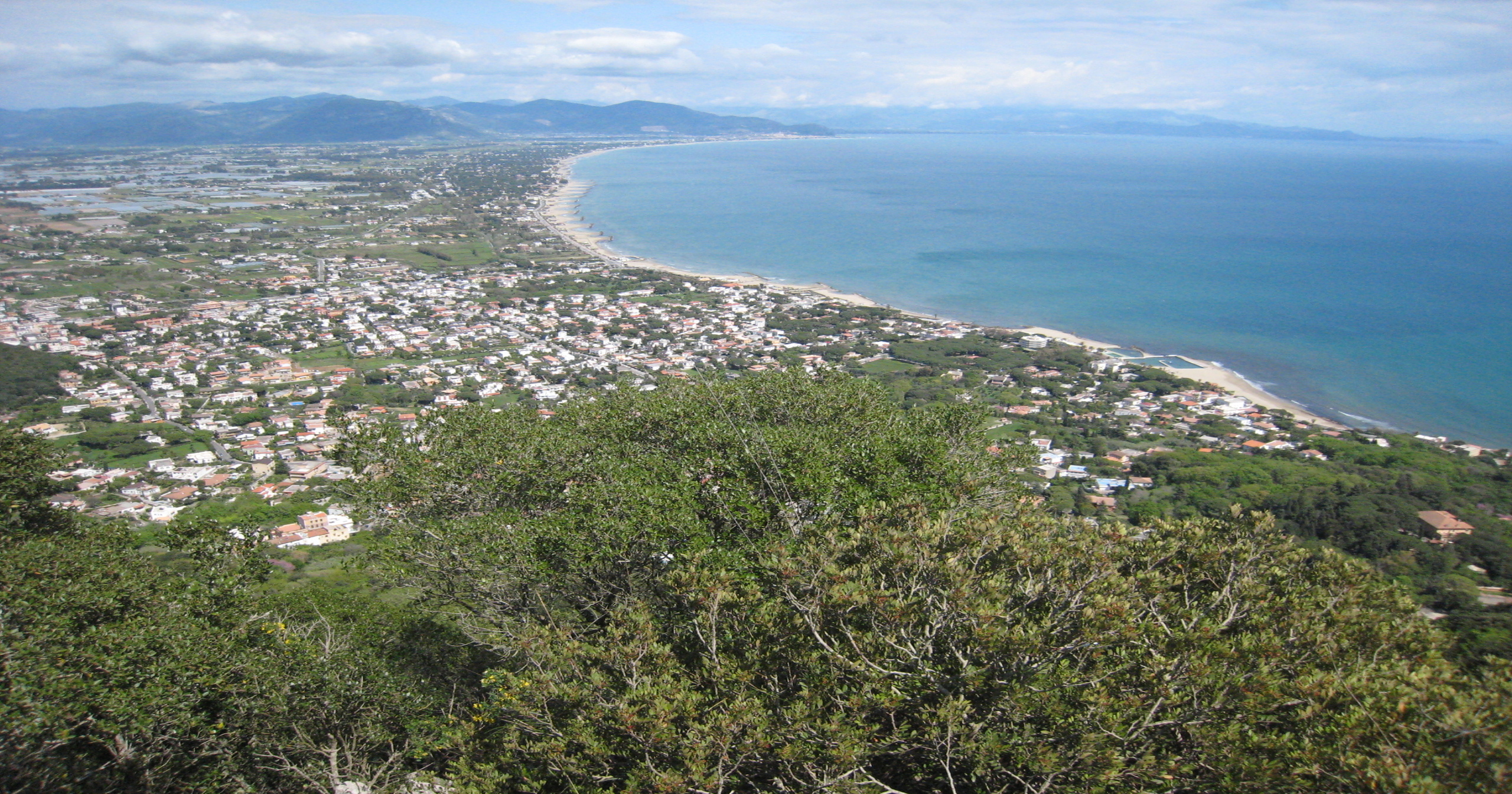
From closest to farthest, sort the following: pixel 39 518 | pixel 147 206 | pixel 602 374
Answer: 1. pixel 39 518
2. pixel 602 374
3. pixel 147 206

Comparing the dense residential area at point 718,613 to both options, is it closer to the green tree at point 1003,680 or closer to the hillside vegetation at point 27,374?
the green tree at point 1003,680

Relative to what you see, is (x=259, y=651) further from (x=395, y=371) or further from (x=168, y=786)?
(x=395, y=371)

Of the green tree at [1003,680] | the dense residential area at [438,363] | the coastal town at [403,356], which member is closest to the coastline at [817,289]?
the coastal town at [403,356]

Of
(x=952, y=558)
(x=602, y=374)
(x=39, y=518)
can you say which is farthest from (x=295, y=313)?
(x=952, y=558)

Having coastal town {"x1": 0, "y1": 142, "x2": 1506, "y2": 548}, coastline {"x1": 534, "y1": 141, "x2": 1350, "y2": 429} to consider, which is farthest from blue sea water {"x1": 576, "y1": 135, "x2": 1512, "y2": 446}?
coastal town {"x1": 0, "y1": 142, "x2": 1506, "y2": 548}

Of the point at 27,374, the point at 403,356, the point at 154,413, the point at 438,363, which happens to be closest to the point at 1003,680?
the point at 154,413

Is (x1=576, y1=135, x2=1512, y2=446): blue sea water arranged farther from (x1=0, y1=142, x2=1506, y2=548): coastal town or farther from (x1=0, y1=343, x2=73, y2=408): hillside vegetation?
(x1=0, y1=343, x2=73, y2=408): hillside vegetation

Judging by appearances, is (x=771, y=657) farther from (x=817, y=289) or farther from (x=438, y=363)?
(x=817, y=289)
